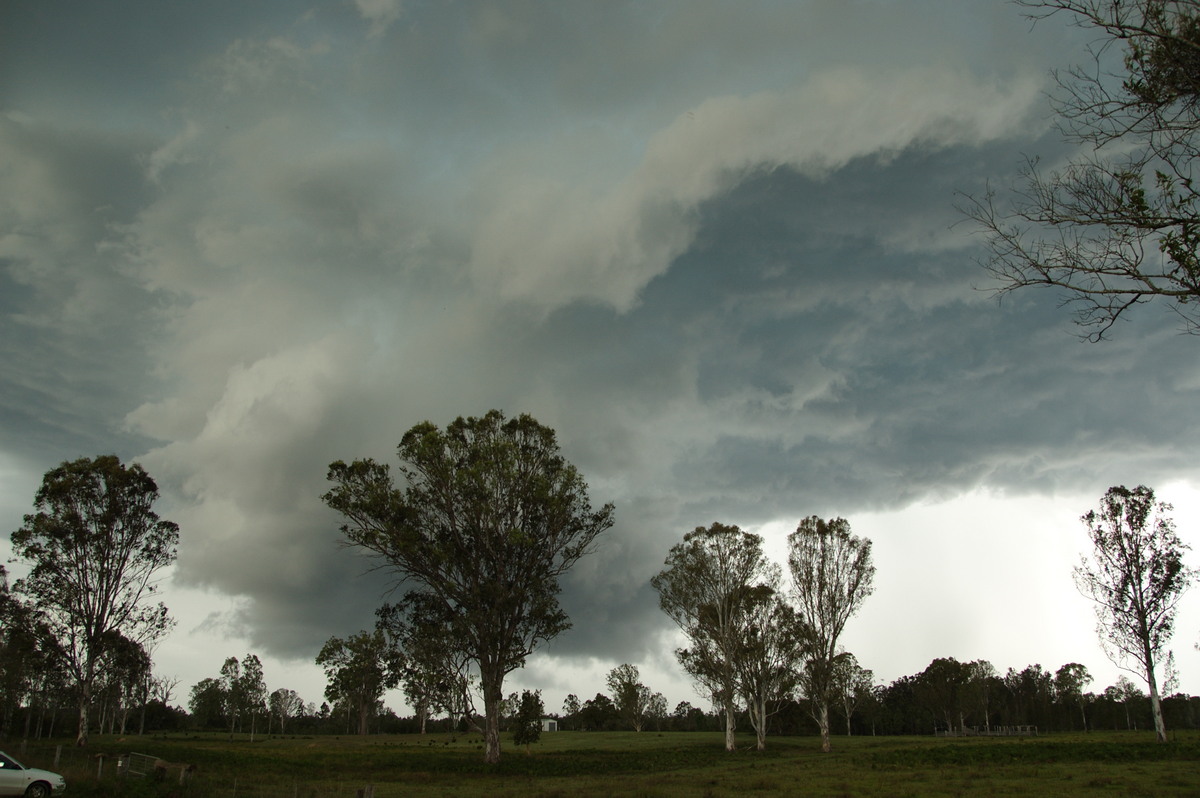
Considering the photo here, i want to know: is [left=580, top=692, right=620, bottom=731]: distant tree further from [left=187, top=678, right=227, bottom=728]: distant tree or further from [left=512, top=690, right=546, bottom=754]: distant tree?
[left=512, top=690, right=546, bottom=754]: distant tree

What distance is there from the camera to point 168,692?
323 ft

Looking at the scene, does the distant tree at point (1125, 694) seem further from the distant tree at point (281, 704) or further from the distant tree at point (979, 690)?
the distant tree at point (281, 704)

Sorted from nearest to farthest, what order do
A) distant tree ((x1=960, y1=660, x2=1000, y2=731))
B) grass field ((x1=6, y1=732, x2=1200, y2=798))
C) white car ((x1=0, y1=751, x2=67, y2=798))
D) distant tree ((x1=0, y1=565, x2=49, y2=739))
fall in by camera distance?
white car ((x1=0, y1=751, x2=67, y2=798)) → grass field ((x1=6, y1=732, x2=1200, y2=798)) → distant tree ((x1=0, y1=565, x2=49, y2=739)) → distant tree ((x1=960, y1=660, x2=1000, y2=731))

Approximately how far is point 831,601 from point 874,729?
79.9 m

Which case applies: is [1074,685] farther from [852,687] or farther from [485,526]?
[485,526]

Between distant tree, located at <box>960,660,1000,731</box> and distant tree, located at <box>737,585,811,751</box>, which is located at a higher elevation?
distant tree, located at <box>737,585,811,751</box>

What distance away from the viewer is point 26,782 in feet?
63.7

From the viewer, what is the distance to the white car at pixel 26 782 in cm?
1914

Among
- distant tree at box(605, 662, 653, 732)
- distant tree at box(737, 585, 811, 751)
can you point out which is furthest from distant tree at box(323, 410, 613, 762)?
distant tree at box(605, 662, 653, 732)

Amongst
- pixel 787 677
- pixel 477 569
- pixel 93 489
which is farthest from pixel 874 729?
pixel 93 489

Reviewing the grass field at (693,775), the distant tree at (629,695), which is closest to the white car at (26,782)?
the grass field at (693,775)

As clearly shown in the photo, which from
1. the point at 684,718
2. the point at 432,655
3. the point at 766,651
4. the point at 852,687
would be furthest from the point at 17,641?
the point at 684,718

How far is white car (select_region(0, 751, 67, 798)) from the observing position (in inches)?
754

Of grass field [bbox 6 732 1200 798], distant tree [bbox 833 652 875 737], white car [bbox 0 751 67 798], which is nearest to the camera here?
white car [bbox 0 751 67 798]
